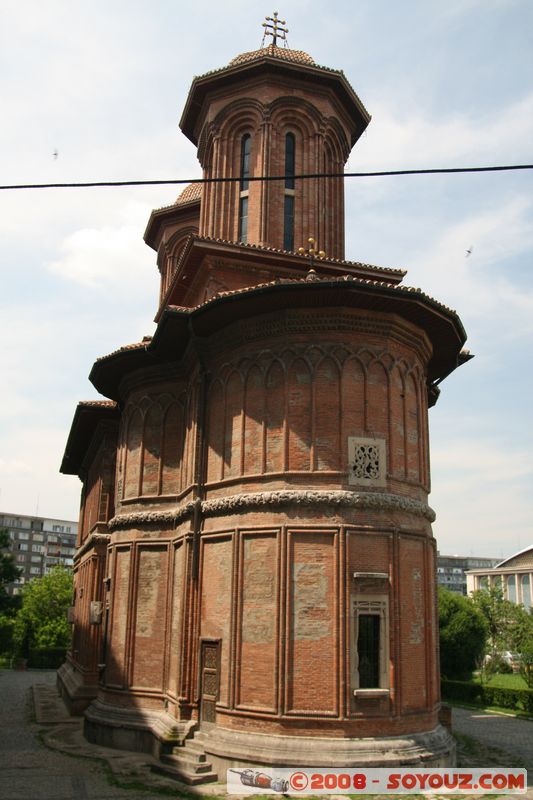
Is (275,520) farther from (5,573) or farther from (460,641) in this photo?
(5,573)

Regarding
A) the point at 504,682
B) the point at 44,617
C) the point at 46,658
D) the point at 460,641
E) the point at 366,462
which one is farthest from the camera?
the point at 44,617

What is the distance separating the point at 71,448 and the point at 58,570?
2934cm

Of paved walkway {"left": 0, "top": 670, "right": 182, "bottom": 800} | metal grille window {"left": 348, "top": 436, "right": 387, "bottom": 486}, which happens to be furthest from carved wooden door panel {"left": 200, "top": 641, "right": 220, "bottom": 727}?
metal grille window {"left": 348, "top": 436, "right": 387, "bottom": 486}

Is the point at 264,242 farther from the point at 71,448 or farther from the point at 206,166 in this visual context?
the point at 71,448

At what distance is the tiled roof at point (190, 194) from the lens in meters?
29.8

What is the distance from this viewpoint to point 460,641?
36156 millimetres

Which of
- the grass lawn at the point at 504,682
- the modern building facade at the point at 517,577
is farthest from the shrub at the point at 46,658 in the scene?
the modern building facade at the point at 517,577

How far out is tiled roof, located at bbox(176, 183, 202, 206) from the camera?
1174 inches

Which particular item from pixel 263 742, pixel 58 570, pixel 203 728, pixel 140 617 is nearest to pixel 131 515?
pixel 140 617

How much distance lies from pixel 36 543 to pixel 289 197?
9751cm

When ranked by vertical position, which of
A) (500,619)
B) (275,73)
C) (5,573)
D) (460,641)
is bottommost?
(460,641)

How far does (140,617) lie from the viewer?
17891 mm

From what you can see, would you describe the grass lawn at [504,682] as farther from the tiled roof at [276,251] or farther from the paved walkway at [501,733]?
the tiled roof at [276,251]

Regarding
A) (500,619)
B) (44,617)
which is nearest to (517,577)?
(500,619)
